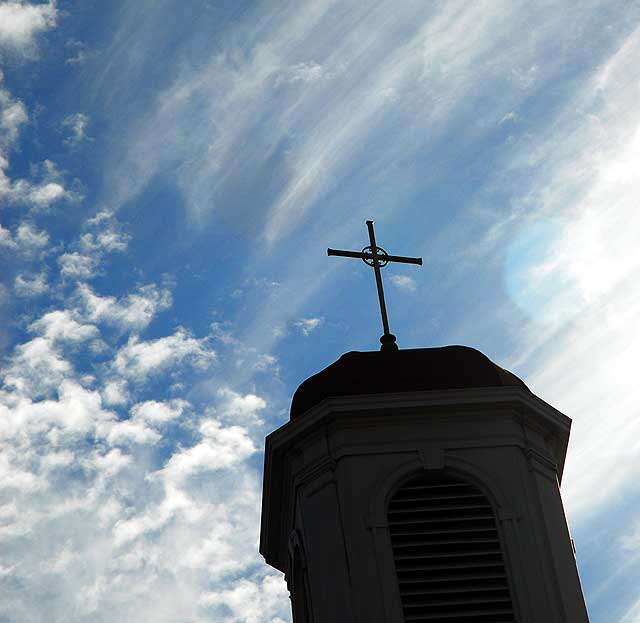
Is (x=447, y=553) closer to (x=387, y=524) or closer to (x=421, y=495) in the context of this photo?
(x=387, y=524)

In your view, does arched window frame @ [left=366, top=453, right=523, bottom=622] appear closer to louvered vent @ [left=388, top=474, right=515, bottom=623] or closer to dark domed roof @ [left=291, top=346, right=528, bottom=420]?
louvered vent @ [left=388, top=474, right=515, bottom=623]

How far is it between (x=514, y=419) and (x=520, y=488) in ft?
3.78

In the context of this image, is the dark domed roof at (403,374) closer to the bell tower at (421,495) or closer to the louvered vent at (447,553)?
the bell tower at (421,495)

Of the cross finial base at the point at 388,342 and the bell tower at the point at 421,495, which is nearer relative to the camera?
the bell tower at the point at 421,495

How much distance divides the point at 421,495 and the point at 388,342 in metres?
3.56

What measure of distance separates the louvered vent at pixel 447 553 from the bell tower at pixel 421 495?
2cm

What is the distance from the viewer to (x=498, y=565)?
20578mm

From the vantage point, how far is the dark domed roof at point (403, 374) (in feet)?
73.8

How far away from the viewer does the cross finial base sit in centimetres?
2417

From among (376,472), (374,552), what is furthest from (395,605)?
(376,472)

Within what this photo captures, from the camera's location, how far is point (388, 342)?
24.3 meters

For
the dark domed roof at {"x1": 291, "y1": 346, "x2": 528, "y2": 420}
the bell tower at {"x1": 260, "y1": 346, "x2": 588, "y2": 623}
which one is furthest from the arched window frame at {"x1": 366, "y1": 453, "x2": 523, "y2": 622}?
the dark domed roof at {"x1": 291, "y1": 346, "x2": 528, "y2": 420}

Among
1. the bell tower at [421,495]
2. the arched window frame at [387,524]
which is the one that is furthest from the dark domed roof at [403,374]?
the arched window frame at [387,524]

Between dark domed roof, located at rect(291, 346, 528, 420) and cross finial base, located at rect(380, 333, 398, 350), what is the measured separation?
786 mm
